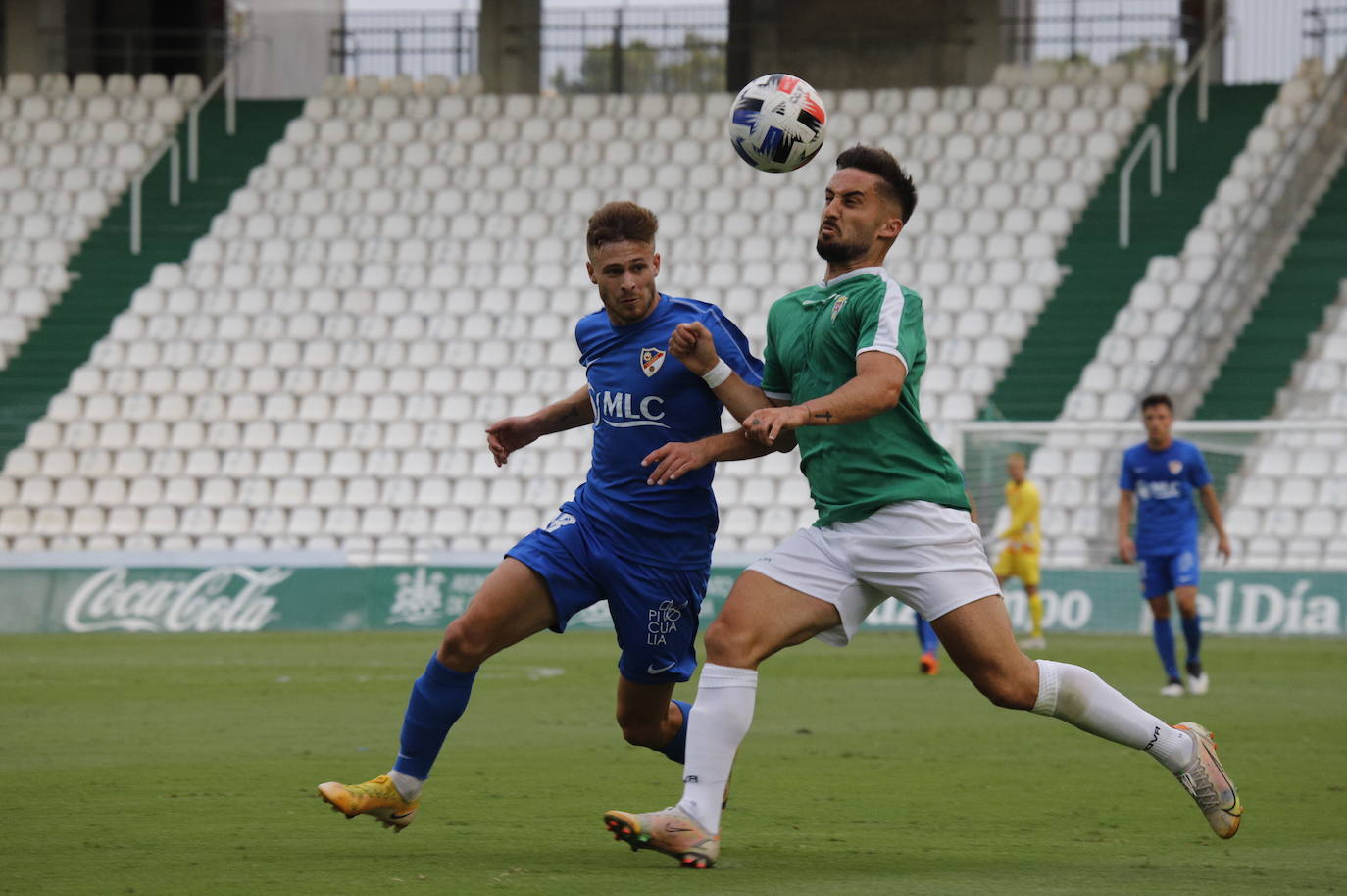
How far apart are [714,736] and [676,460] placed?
0.87m

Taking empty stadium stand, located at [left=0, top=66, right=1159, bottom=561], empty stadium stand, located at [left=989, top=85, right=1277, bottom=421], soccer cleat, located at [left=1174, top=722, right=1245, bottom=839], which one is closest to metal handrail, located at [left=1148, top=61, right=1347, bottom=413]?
empty stadium stand, located at [left=989, top=85, right=1277, bottom=421]

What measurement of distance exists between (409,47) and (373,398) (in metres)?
8.24

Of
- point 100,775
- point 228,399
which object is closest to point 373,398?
point 228,399

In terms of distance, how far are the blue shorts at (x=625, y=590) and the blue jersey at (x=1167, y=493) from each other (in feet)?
23.5

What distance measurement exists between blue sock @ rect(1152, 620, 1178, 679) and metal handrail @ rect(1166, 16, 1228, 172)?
578 inches

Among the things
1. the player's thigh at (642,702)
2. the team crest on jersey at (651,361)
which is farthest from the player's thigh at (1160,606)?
the team crest on jersey at (651,361)

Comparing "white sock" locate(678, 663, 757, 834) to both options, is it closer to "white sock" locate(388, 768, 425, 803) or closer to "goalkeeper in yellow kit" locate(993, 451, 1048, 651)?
"white sock" locate(388, 768, 425, 803)

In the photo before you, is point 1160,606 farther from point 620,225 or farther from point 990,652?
point 620,225

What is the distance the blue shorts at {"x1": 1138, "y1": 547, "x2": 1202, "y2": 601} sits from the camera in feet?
41.7

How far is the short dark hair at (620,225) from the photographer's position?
6.19m

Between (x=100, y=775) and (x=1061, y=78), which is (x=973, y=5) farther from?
(x=100, y=775)

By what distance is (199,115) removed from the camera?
28.9 meters

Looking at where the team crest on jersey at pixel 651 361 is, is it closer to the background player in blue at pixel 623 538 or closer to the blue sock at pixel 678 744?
the background player in blue at pixel 623 538

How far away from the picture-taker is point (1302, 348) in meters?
23.2
